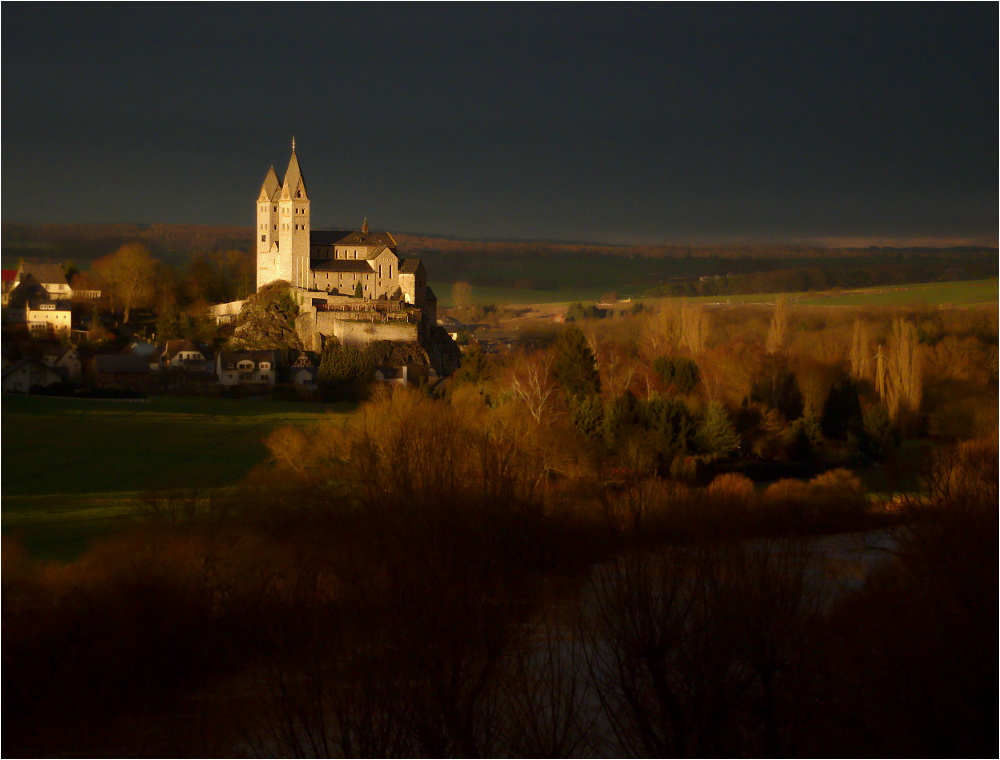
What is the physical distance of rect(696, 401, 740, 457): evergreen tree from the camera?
3781 cm

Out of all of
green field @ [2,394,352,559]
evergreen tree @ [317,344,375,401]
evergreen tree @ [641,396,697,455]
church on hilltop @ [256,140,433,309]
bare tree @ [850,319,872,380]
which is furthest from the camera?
church on hilltop @ [256,140,433,309]

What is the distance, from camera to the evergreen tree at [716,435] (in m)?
37.8

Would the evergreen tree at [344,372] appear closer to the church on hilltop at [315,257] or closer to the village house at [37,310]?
the church on hilltop at [315,257]

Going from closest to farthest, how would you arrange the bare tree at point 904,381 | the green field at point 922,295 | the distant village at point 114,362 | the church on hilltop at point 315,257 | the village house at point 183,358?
the bare tree at point 904,381
the distant village at point 114,362
the village house at point 183,358
the church on hilltop at point 315,257
the green field at point 922,295

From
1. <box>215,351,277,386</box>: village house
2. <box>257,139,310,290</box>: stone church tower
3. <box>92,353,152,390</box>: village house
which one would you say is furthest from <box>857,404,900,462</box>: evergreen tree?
<box>257,139,310,290</box>: stone church tower

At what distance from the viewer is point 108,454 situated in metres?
38.5

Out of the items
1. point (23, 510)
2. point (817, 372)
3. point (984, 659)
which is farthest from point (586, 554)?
point (817, 372)

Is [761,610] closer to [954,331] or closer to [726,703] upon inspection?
[726,703]

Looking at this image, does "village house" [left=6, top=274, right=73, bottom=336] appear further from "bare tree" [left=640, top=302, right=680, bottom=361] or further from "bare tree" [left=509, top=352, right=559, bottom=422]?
"bare tree" [left=640, top=302, right=680, bottom=361]

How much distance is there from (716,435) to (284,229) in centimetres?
4372

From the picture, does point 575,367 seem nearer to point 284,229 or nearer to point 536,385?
point 536,385

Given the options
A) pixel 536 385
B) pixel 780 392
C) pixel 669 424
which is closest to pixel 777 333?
pixel 780 392

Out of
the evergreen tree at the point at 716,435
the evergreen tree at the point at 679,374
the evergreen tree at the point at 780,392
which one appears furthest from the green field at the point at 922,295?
the evergreen tree at the point at 716,435

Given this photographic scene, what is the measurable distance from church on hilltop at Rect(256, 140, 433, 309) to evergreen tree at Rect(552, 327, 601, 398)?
92.9 ft
